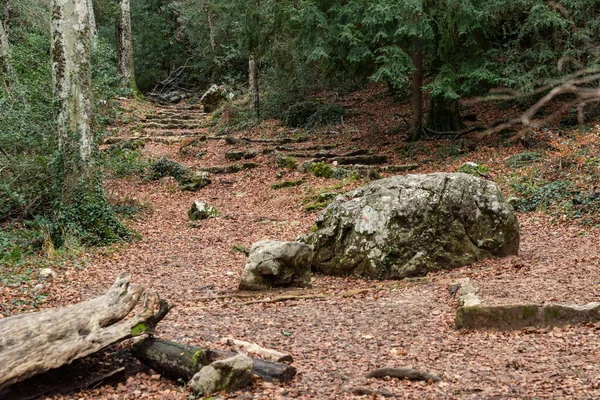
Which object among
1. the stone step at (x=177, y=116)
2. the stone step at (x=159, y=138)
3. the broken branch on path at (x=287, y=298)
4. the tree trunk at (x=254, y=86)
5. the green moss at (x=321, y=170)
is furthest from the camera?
the stone step at (x=177, y=116)

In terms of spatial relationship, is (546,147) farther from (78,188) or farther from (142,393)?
(142,393)

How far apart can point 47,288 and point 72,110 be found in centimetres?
399

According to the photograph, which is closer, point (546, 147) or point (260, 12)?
point (546, 147)

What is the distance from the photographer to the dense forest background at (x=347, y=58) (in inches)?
433

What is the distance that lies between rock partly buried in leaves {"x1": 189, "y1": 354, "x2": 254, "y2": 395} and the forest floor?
0.34 ft

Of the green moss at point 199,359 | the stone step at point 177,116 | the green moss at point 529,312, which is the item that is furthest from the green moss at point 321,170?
the stone step at point 177,116

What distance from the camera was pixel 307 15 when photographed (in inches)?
608

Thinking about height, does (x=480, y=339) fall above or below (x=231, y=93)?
below

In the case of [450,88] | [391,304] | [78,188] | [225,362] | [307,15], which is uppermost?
[307,15]

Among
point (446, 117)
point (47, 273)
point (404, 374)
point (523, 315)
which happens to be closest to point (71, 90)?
point (47, 273)

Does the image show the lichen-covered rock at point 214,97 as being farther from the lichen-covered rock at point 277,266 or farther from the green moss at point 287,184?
the lichen-covered rock at point 277,266

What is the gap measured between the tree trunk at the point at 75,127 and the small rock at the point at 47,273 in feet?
6.12

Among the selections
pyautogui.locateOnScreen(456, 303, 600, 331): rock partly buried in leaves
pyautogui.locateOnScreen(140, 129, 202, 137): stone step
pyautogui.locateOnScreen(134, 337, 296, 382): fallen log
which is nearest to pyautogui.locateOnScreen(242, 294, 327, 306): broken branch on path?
pyautogui.locateOnScreen(456, 303, 600, 331): rock partly buried in leaves

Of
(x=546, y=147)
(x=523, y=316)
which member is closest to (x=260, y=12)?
(x=546, y=147)
